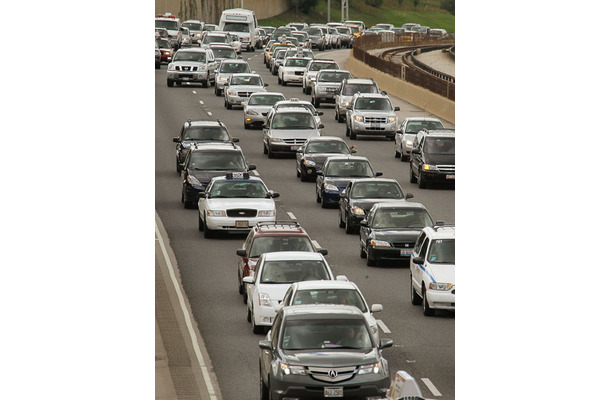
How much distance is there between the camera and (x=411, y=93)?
223 ft

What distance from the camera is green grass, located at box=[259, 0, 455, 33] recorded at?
16700cm

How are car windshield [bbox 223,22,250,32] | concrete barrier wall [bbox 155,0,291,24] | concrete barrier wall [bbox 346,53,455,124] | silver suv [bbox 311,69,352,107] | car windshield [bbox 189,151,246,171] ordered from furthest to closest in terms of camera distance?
concrete barrier wall [bbox 155,0,291,24], car windshield [bbox 223,22,250,32], silver suv [bbox 311,69,352,107], concrete barrier wall [bbox 346,53,455,124], car windshield [bbox 189,151,246,171]

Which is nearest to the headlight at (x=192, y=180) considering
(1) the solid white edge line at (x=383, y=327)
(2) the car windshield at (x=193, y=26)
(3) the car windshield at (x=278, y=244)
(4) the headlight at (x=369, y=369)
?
(3) the car windshield at (x=278, y=244)

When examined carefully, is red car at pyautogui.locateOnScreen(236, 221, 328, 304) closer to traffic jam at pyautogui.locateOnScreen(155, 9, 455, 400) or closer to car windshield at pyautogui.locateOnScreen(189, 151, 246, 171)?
traffic jam at pyautogui.locateOnScreen(155, 9, 455, 400)

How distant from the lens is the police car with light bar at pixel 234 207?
35094 mm

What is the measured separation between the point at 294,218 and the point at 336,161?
2851 mm

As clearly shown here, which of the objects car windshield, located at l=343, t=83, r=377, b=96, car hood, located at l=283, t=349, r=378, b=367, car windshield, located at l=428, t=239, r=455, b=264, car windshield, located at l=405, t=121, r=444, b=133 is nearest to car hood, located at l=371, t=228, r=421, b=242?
car windshield, located at l=428, t=239, r=455, b=264

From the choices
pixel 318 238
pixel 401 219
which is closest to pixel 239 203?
pixel 318 238

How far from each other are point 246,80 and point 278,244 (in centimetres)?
3598

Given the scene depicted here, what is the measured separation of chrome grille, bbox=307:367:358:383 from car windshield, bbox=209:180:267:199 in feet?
53.2

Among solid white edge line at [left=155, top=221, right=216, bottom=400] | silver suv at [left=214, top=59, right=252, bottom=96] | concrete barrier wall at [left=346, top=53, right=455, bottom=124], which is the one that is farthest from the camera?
silver suv at [left=214, top=59, right=252, bottom=96]

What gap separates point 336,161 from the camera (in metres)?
40.1

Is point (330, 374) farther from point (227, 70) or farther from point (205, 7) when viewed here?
point (205, 7)

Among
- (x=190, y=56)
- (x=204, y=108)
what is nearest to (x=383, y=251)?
(x=204, y=108)
